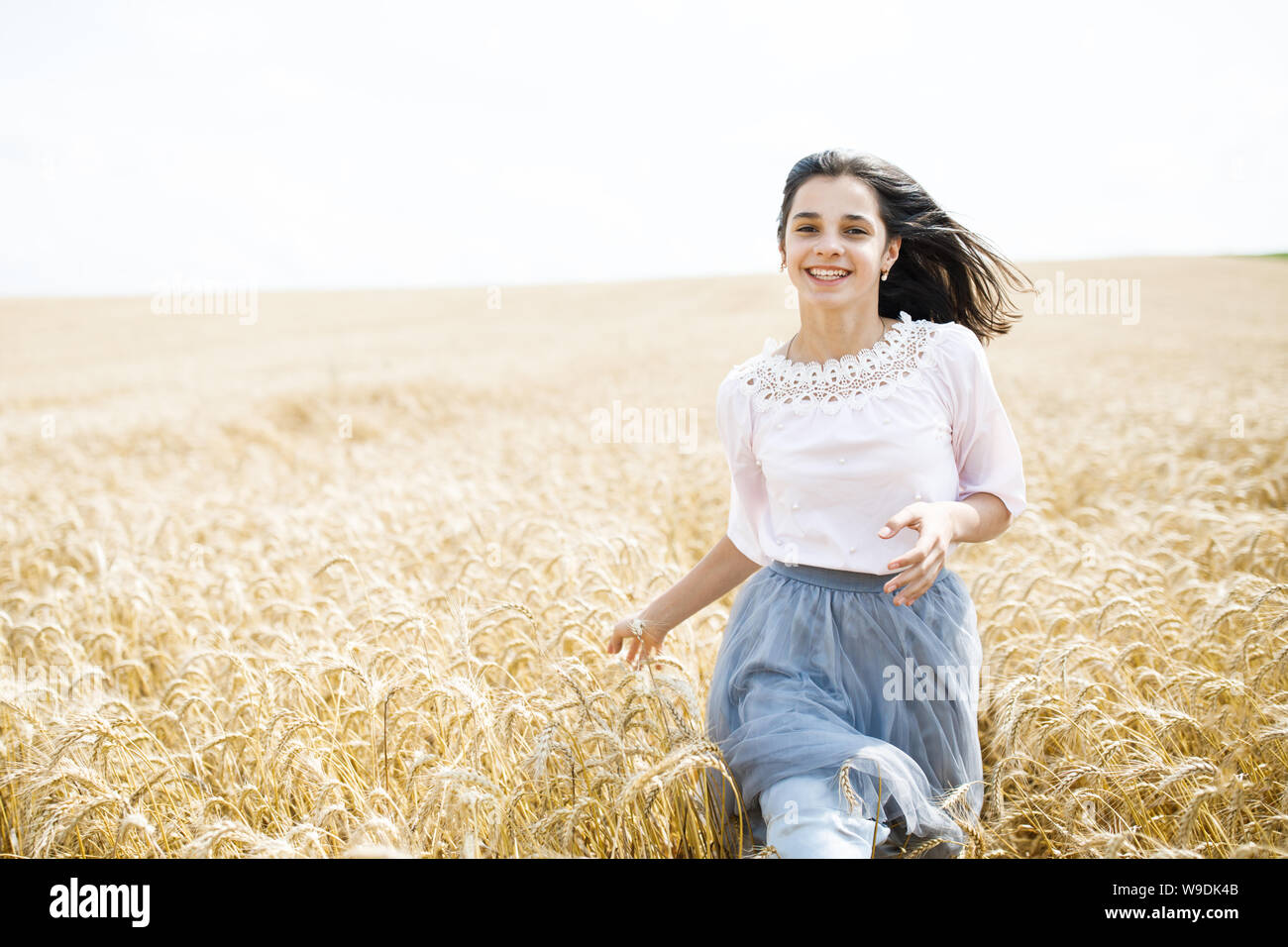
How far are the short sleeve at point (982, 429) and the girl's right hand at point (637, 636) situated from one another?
899 mm

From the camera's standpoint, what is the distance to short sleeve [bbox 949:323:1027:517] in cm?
219

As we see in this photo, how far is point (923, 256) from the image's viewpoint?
2529 millimetres

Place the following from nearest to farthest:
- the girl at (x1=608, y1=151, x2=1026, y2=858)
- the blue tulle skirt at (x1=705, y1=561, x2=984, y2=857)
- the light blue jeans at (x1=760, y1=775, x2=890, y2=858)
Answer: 1. the light blue jeans at (x1=760, y1=775, x2=890, y2=858)
2. the blue tulle skirt at (x1=705, y1=561, x2=984, y2=857)
3. the girl at (x1=608, y1=151, x2=1026, y2=858)

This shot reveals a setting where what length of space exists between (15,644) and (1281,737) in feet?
15.5

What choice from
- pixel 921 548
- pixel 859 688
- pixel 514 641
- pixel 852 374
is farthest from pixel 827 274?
pixel 514 641

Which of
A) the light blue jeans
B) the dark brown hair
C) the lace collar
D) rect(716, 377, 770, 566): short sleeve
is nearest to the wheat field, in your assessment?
the light blue jeans

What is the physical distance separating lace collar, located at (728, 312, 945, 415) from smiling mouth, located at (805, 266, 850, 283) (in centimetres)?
21

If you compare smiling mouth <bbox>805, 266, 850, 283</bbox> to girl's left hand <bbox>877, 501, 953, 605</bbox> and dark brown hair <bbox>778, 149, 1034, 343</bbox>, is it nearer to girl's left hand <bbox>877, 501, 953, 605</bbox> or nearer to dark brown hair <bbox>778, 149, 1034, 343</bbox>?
dark brown hair <bbox>778, 149, 1034, 343</bbox>

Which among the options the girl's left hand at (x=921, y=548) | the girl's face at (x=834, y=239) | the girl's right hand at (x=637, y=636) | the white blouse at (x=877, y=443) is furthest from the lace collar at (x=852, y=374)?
the girl's right hand at (x=637, y=636)

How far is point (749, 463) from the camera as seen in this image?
2428mm

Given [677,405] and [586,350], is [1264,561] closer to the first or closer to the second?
[677,405]

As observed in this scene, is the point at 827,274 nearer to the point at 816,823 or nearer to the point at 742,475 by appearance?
the point at 742,475

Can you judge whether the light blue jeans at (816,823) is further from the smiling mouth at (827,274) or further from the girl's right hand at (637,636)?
the smiling mouth at (827,274)

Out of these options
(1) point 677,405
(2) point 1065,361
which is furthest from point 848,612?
(2) point 1065,361
